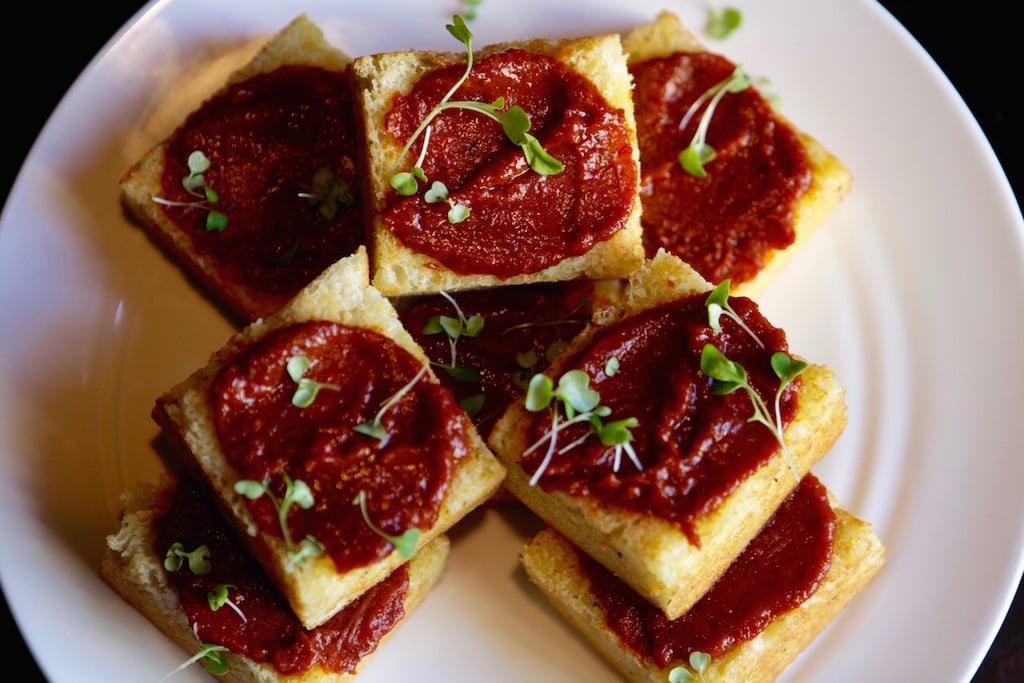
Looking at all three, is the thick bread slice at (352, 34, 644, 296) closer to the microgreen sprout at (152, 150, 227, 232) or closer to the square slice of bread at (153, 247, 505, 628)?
the square slice of bread at (153, 247, 505, 628)

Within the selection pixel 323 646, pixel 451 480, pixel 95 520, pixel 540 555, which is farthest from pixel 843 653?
pixel 95 520

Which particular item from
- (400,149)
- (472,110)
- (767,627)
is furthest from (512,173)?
(767,627)

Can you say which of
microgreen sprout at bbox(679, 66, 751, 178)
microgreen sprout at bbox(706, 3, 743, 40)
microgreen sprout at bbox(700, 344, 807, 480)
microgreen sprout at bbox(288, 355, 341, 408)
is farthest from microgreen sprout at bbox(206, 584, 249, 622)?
microgreen sprout at bbox(706, 3, 743, 40)

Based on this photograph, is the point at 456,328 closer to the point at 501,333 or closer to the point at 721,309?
the point at 501,333

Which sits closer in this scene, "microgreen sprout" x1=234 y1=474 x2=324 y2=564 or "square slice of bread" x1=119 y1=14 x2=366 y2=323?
"microgreen sprout" x1=234 y1=474 x2=324 y2=564

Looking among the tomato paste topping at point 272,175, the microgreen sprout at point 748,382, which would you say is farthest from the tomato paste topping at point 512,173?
the microgreen sprout at point 748,382

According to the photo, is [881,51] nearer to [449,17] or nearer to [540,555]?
[449,17]
